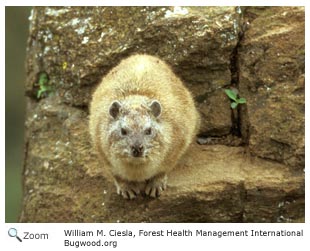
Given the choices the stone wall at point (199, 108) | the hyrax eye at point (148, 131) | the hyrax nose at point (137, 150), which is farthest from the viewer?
the stone wall at point (199, 108)

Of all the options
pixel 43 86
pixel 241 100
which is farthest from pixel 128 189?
pixel 43 86

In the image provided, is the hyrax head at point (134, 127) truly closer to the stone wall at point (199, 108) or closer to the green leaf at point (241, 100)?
the stone wall at point (199, 108)

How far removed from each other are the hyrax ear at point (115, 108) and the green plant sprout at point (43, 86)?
2.32 m

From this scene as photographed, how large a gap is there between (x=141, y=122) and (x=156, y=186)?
1.04 m

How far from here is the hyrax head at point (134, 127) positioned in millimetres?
8703

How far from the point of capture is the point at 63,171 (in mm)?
10414

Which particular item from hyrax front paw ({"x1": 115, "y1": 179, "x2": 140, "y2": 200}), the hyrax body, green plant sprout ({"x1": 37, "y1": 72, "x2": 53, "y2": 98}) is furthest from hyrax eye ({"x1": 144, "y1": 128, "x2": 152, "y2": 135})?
green plant sprout ({"x1": 37, "y1": 72, "x2": 53, "y2": 98})

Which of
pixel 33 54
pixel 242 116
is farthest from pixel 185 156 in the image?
pixel 33 54

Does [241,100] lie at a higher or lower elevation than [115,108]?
higher

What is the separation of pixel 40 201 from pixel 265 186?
11.0 ft

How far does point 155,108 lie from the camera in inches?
357

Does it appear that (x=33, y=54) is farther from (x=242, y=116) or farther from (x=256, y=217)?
(x=256, y=217)
